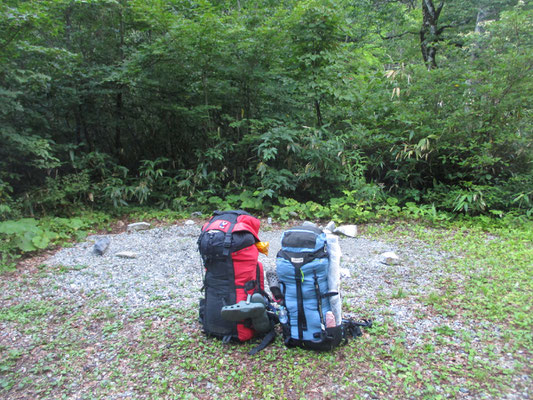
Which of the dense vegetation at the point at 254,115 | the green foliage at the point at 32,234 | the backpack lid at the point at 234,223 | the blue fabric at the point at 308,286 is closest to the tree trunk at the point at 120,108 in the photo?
the dense vegetation at the point at 254,115

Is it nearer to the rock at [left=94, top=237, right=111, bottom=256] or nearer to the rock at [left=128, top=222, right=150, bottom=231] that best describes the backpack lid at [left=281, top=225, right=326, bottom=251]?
the rock at [left=94, top=237, right=111, bottom=256]

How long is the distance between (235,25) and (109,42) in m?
3.06

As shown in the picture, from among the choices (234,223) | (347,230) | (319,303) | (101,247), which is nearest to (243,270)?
(234,223)

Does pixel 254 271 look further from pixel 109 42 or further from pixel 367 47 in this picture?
pixel 367 47

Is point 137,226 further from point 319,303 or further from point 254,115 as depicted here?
point 319,303

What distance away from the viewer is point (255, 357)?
2455mm

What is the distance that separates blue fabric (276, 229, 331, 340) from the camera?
234cm

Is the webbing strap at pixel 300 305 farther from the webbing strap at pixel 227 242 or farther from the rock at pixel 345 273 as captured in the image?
the rock at pixel 345 273

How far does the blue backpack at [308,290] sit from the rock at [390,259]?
2040 millimetres

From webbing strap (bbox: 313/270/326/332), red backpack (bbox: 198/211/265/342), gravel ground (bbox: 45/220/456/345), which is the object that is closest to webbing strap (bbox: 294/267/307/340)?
webbing strap (bbox: 313/270/326/332)

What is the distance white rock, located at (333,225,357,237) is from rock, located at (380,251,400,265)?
1.14 m

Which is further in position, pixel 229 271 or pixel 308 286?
pixel 229 271

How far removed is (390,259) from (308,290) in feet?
7.49

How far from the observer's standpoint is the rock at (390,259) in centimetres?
422
